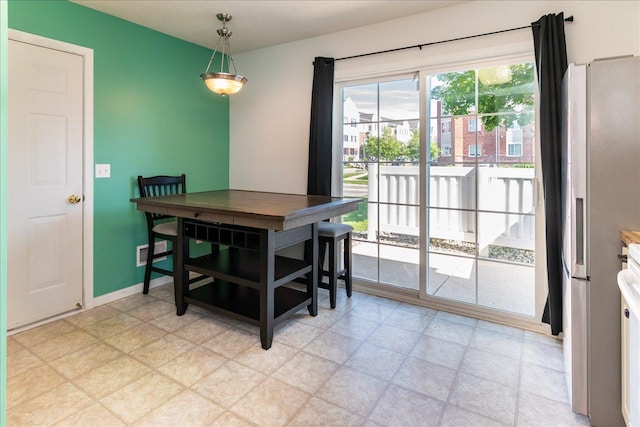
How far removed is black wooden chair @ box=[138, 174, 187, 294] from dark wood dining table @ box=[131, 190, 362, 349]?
1.01 feet

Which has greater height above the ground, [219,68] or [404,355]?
[219,68]

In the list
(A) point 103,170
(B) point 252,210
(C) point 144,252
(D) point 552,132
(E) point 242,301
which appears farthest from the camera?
(C) point 144,252

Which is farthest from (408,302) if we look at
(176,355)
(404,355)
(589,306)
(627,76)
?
(627,76)

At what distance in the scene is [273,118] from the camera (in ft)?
12.8

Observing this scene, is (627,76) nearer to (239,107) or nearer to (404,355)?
(404,355)

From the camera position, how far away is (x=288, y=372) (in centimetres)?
214

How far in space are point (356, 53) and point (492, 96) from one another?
4.25 ft

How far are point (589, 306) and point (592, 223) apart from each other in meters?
0.40

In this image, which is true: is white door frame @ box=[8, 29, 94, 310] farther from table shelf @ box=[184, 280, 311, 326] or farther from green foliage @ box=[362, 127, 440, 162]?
green foliage @ box=[362, 127, 440, 162]

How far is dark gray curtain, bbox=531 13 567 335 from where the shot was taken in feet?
7.81

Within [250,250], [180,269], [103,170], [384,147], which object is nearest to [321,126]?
[384,147]

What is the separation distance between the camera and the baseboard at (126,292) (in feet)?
10.3

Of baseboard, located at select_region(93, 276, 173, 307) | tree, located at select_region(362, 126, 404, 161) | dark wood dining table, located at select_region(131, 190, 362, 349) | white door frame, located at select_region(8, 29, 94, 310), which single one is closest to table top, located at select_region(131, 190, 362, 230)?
dark wood dining table, located at select_region(131, 190, 362, 349)

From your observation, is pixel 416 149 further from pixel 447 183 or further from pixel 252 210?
pixel 252 210
